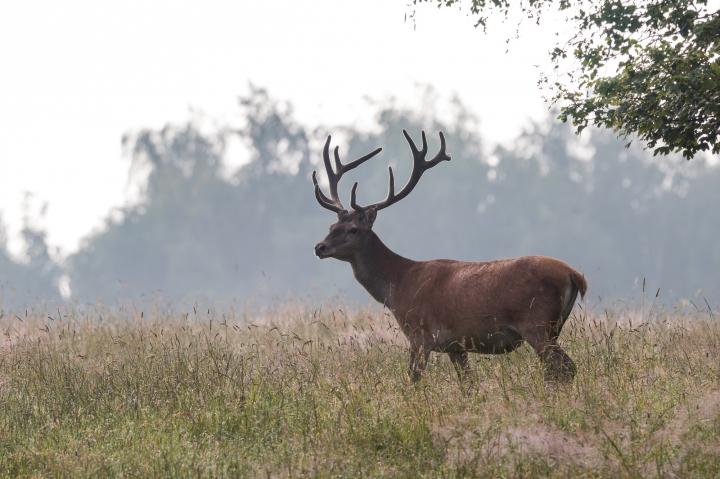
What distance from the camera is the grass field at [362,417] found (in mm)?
6465

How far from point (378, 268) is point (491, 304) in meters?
1.79

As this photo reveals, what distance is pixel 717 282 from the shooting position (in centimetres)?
Result: 6738

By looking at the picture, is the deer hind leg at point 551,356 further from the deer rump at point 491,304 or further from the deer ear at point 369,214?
the deer ear at point 369,214

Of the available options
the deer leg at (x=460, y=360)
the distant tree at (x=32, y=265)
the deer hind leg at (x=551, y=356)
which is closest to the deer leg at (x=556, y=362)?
the deer hind leg at (x=551, y=356)

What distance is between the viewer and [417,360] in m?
9.19

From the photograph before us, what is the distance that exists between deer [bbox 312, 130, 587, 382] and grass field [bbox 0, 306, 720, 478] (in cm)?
19

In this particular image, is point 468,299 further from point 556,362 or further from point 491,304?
point 556,362

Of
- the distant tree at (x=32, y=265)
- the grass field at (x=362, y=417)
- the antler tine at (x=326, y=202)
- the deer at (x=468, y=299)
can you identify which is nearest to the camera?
the grass field at (x=362, y=417)

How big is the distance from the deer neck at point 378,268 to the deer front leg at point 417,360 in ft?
3.04

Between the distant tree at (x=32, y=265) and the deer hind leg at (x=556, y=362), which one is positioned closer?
the deer hind leg at (x=556, y=362)

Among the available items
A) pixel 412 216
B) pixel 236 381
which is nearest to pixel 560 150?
pixel 412 216

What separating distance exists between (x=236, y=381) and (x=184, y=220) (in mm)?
65947

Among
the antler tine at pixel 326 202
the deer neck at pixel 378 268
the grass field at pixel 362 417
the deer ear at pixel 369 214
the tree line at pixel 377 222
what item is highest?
the tree line at pixel 377 222

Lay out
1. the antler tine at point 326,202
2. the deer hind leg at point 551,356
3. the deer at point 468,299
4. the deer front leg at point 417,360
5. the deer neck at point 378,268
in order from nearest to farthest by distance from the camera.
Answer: the deer hind leg at point 551,356
the deer at point 468,299
the deer front leg at point 417,360
the deer neck at point 378,268
the antler tine at point 326,202
